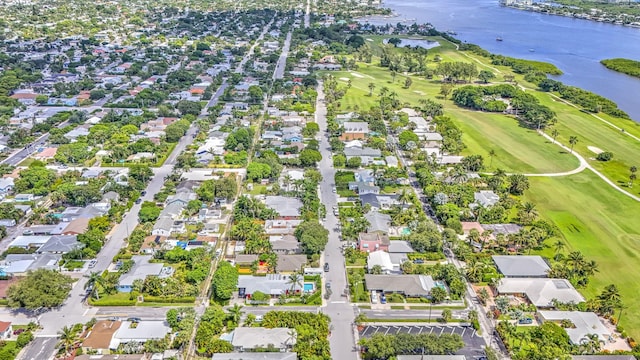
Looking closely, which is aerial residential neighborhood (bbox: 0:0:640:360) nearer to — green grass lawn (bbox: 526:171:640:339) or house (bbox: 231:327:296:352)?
house (bbox: 231:327:296:352)

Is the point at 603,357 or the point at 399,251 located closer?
the point at 603,357

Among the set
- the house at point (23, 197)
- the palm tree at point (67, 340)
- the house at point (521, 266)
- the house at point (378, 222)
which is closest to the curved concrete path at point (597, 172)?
the house at point (521, 266)

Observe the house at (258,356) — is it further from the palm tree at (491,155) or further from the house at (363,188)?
the palm tree at (491,155)

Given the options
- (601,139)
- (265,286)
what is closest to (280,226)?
(265,286)

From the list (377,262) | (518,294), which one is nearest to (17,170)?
(377,262)

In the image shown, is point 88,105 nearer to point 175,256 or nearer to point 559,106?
point 175,256

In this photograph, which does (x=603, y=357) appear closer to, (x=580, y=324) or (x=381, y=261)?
(x=580, y=324)
